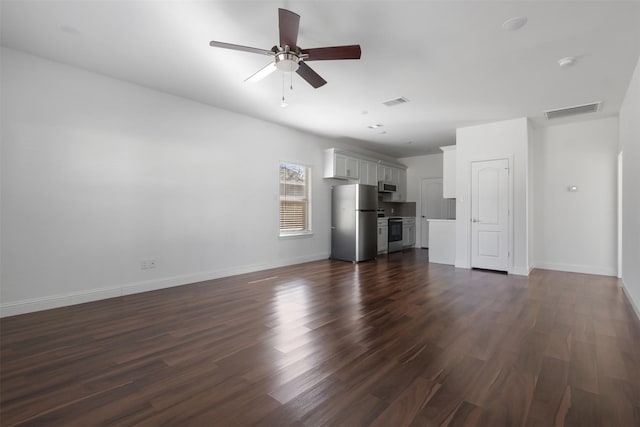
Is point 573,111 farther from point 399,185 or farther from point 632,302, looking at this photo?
point 399,185

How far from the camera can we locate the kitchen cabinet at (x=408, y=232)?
8.55 m

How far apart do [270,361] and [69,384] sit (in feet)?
4.31

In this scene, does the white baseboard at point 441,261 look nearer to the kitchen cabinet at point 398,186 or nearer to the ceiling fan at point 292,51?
the kitchen cabinet at point 398,186

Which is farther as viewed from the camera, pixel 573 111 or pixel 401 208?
pixel 401 208

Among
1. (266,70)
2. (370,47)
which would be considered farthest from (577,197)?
(266,70)

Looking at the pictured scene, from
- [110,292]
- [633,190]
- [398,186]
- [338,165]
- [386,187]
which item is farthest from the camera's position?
[398,186]

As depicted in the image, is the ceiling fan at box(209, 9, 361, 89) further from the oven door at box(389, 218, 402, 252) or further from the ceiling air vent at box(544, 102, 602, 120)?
the oven door at box(389, 218, 402, 252)

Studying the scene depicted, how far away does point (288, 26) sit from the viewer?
228cm

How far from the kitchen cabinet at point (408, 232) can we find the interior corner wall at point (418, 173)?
17 cm

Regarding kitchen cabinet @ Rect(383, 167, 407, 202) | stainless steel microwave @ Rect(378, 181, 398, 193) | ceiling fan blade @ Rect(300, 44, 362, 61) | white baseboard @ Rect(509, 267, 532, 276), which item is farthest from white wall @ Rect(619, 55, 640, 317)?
kitchen cabinet @ Rect(383, 167, 407, 202)

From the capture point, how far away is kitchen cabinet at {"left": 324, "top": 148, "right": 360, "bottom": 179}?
6742mm

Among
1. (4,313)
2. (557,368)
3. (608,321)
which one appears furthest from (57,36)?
(608,321)

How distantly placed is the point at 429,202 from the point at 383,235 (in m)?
2.24

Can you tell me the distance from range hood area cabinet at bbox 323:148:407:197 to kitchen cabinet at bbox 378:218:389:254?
113 cm
